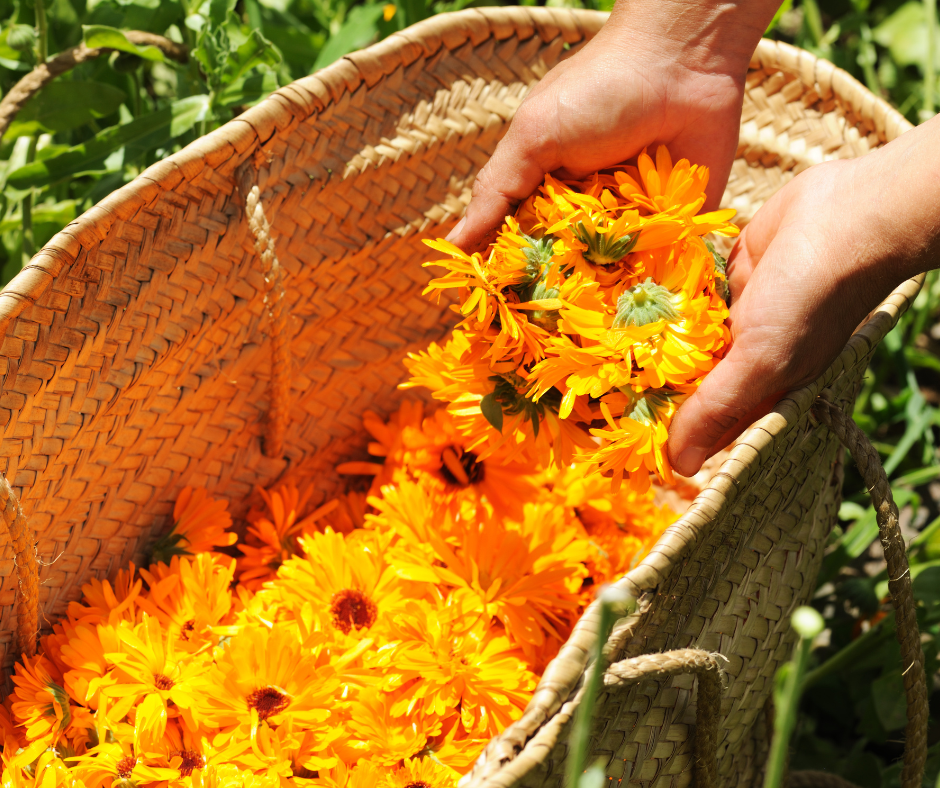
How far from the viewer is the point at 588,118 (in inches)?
35.4

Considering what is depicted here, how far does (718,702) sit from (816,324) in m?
0.35

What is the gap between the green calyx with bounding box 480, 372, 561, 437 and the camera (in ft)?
→ 2.73

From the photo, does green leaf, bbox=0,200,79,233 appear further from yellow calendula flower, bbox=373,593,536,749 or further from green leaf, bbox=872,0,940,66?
green leaf, bbox=872,0,940,66

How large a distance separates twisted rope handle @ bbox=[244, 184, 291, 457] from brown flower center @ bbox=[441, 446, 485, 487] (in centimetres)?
23

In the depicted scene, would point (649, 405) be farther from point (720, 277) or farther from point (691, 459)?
point (720, 277)

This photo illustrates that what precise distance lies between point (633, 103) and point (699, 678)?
1.99ft

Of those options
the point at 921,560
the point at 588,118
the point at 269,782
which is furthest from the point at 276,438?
the point at 921,560

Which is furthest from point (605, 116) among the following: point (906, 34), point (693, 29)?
point (906, 34)

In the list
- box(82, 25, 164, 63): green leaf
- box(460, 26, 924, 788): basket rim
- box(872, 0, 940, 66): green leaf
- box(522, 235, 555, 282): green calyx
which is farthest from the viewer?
box(872, 0, 940, 66): green leaf

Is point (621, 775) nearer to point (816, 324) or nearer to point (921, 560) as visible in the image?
point (816, 324)

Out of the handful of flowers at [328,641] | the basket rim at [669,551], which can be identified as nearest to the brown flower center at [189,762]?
the handful of flowers at [328,641]

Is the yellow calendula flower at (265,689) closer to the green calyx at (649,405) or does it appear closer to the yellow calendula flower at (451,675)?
the yellow calendula flower at (451,675)

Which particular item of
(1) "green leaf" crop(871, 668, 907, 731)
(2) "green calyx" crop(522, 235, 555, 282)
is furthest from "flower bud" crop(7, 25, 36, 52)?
(1) "green leaf" crop(871, 668, 907, 731)

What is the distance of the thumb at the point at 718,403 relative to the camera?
74cm
